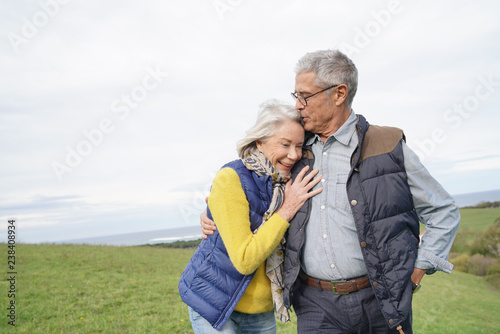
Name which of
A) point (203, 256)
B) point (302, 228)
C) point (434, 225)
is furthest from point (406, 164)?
point (203, 256)

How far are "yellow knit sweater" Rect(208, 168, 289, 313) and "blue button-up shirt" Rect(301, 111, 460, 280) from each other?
36 cm

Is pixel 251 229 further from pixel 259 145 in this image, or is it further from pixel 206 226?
pixel 259 145

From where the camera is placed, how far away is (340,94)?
295 cm

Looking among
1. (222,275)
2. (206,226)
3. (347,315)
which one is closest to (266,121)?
(206,226)

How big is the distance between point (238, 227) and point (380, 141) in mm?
1250

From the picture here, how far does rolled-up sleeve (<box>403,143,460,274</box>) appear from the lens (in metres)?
2.64

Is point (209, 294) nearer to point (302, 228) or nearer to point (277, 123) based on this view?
point (302, 228)

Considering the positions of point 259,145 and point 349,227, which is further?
point 259,145

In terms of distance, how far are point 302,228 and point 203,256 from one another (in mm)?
771

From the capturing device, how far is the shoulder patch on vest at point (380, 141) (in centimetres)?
269

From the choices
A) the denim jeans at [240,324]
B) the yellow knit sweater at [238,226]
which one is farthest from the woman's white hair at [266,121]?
the denim jeans at [240,324]

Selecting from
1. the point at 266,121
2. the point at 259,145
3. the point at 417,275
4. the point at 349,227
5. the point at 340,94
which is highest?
the point at 340,94

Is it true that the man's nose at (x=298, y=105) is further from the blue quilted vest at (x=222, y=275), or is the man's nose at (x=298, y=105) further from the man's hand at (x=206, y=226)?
the man's hand at (x=206, y=226)

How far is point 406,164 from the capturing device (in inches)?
105
